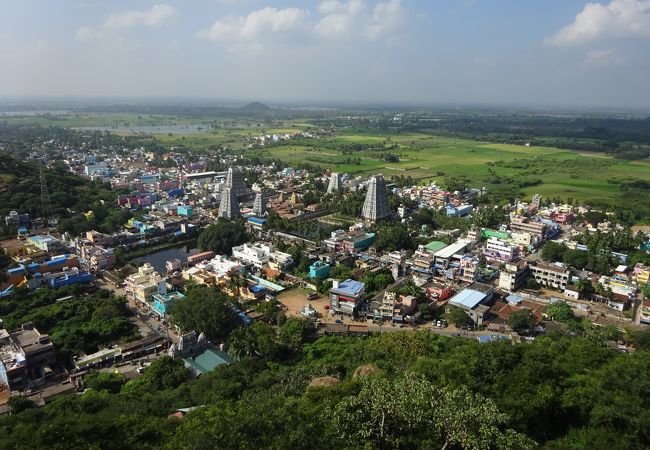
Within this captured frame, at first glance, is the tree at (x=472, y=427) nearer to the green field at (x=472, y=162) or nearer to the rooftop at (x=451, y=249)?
the rooftop at (x=451, y=249)

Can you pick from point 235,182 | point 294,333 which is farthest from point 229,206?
point 294,333

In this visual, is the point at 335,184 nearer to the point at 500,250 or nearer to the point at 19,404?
the point at 500,250

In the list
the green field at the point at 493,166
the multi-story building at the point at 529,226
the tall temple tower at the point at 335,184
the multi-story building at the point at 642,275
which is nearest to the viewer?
the multi-story building at the point at 642,275

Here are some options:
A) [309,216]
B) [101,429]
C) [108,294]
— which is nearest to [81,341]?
[108,294]

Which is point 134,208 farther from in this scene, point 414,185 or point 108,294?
point 414,185

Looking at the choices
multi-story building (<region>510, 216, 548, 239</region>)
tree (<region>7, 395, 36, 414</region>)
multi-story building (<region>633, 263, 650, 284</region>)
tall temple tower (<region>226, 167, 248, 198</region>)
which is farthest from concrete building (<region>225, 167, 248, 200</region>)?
multi-story building (<region>633, 263, 650, 284</region>)

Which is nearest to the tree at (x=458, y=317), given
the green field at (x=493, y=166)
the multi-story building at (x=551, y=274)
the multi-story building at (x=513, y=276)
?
the multi-story building at (x=513, y=276)
